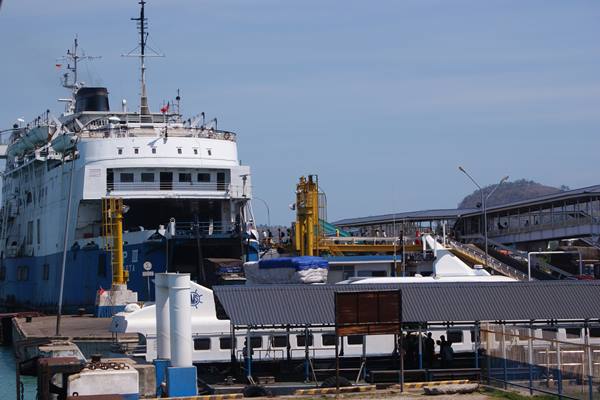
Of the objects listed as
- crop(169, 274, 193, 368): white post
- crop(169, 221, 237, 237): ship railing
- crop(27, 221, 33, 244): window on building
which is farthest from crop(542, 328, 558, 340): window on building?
crop(27, 221, 33, 244): window on building

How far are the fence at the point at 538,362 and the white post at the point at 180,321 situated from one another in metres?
7.92

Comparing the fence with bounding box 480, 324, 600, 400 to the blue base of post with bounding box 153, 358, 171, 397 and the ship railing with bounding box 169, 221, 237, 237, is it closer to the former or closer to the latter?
the blue base of post with bounding box 153, 358, 171, 397

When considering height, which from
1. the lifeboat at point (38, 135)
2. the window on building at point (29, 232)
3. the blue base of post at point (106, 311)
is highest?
the lifeboat at point (38, 135)

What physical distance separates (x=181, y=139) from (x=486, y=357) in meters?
32.5

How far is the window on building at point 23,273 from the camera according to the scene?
7532 centimetres

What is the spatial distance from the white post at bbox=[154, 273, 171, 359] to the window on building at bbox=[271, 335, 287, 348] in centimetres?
469

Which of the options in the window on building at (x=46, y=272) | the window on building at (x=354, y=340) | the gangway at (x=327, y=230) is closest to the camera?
the window on building at (x=354, y=340)

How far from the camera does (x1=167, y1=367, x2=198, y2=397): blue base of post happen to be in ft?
94.1

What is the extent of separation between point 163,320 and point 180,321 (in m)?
1.62

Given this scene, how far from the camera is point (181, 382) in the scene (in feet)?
94.7

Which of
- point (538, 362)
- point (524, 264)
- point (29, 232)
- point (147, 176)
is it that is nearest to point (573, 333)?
point (538, 362)

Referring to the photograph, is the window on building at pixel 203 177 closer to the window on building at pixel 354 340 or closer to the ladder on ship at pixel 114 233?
the ladder on ship at pixel 114 233

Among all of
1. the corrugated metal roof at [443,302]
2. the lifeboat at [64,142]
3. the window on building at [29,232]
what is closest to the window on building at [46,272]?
the window on building at [29,232]

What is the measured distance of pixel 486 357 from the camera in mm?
31078
